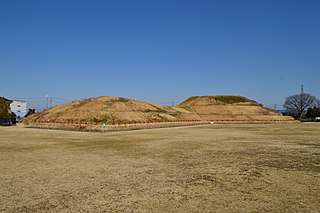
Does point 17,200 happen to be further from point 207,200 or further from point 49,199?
point 207,200

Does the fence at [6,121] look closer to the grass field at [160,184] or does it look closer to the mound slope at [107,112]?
the mound slope at [107,112]

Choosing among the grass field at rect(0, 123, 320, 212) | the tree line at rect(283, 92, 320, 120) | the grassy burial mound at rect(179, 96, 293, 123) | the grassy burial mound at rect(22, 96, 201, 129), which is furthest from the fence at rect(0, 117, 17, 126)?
the tree line at rect(283, 92, 320, 120)

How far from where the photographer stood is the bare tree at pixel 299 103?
94.2 meters

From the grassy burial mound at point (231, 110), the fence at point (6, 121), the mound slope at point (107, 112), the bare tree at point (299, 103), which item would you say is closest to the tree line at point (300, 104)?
the bare tree at point (299, 103)

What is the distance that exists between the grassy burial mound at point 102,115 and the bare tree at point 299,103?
58.0m

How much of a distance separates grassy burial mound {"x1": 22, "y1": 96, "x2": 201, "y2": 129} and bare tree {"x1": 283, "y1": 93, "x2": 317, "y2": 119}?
58.0 meters

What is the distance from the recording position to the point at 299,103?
9594 cm

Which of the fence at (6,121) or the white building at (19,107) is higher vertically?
the white building at (19,107)

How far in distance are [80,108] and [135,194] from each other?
44.3 m

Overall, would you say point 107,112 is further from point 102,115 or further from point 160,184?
point 160,184

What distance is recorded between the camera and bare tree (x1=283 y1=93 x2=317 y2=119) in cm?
9425

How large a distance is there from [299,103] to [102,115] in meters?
81.8

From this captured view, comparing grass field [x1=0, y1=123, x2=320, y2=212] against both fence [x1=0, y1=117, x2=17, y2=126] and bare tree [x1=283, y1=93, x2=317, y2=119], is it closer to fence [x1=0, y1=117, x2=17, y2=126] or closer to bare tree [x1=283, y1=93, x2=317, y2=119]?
fence [x1=0, y1=117, x2=17, y2=126]

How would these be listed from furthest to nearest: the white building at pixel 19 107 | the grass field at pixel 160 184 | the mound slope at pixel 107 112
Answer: the white building at pixel 19 107, the mound slope at pixel 107 112, the grass field at pixel 160 184
